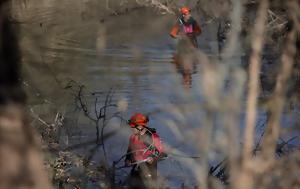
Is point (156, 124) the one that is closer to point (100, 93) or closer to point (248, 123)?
point (100, 93)

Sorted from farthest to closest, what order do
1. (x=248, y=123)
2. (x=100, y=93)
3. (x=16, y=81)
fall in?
(x=100, y=93) → (x=248, y=123) → (x=16, y=81)

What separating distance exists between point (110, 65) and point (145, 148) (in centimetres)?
905

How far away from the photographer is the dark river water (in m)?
10.7

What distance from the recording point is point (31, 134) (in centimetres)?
184

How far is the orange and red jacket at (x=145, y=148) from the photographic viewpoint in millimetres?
7431

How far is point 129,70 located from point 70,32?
20.2 ft

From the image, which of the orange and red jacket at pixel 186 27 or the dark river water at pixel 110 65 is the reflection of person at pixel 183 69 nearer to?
the dark river water at pixel 110 65

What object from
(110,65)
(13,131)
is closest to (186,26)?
(110,65)

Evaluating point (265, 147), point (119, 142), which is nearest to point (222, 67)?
point (265, 147)

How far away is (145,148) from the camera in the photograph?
Answer: 7.62 meters

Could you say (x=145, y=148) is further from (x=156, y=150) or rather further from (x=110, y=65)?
(x=110, y=65)

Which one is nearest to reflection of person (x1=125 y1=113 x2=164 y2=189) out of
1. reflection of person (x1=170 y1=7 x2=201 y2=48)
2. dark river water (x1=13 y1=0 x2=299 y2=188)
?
dark river water (x1=13 y1=0 x2=299 y2=188)

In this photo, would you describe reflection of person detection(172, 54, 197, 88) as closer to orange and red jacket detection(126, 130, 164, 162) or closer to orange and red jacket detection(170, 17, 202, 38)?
orange and red jacket detection(170, 17, 202, 38)

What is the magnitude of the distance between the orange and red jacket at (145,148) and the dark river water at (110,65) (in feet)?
0.69
